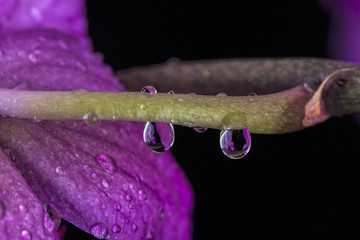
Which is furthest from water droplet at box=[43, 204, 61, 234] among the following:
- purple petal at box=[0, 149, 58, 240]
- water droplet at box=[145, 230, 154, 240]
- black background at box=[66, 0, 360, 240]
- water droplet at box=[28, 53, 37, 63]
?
black background at box=[66, 0, 360, 240]

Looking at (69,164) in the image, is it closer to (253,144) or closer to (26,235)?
(26,235)

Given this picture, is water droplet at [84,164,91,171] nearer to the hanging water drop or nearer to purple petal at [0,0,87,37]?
the hanging water drop

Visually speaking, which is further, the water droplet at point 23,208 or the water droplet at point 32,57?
the water droplet at point 32,57

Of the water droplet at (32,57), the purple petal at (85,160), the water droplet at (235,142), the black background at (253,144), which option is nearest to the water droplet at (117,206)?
the purple petal at (85,160)

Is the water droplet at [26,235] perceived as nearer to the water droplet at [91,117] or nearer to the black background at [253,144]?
the water droplet at [91,117]

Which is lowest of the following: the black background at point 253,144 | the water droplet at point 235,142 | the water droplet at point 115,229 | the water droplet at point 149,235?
the black background at point 253,144

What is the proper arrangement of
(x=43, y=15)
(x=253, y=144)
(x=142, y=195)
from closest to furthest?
(x=142, y=195) → (x=43, y=15) → (x=253, y=144)

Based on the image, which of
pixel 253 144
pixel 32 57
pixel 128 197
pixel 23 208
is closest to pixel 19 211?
pixel 23 208
